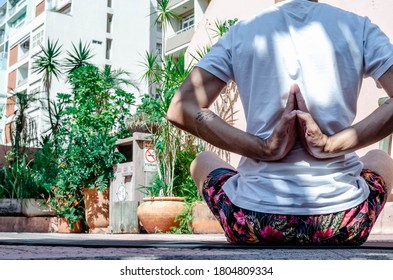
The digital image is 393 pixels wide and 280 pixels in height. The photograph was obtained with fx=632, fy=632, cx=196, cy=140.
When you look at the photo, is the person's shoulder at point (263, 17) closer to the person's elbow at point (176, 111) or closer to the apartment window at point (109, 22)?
the person's elbow at point (176, 111)

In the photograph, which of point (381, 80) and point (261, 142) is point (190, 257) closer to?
point (261, 142)

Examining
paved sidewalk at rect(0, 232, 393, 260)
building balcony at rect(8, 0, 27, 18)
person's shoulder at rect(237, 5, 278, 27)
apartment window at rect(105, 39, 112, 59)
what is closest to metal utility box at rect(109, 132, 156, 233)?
paved sidewalk at rect(0, 232, 393, 260)

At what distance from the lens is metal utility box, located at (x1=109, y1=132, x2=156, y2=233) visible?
752 cm

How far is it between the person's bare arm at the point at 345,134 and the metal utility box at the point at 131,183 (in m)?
5.91

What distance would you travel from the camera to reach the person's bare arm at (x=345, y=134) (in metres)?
1.69

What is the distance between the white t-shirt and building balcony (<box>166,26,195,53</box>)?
23418 mm

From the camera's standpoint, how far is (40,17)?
35188mm

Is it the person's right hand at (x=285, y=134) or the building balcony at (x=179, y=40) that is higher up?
the building balcony at (x=179, y=40)

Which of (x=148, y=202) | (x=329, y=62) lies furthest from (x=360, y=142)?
(x=148, y=202)

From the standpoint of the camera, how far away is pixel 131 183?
8062mm

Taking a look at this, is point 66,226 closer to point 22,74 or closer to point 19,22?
point 22,74

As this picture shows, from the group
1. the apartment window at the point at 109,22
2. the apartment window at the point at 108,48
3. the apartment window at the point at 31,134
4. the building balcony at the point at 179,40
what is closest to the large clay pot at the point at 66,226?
the apartment window at the point at 31,134
